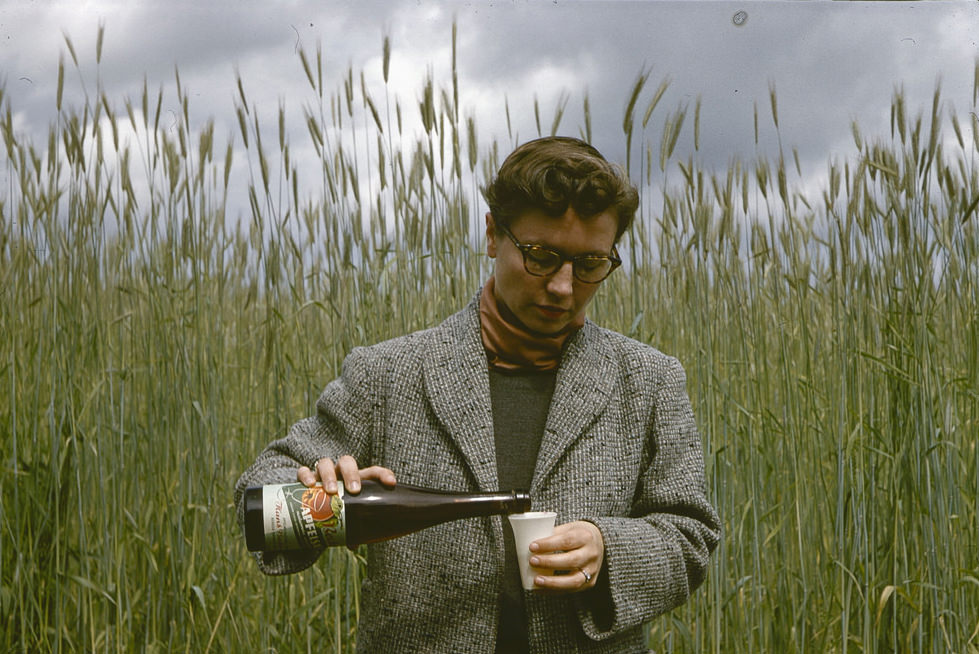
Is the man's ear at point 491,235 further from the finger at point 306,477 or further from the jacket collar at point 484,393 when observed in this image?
the finger at point 306,477

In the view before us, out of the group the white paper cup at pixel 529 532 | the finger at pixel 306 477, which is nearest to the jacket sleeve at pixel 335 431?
the finger at pixel 306 477

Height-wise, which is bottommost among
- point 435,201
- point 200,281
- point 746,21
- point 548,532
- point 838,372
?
point 548,532

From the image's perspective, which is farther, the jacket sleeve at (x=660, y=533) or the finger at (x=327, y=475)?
the jacket sleeve at (x=660, y=533)

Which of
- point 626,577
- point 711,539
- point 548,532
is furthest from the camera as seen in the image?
point 711,539

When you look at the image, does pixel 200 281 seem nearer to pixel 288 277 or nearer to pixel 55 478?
pixel 288 277

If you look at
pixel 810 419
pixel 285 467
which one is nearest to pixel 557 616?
pixel 285 467

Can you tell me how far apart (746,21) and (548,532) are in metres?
1.33

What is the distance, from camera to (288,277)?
206cm

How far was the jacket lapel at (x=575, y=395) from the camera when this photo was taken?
1.14 metres

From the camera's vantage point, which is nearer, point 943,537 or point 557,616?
point 557,616

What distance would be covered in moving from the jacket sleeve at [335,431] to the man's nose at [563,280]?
289 millimetres

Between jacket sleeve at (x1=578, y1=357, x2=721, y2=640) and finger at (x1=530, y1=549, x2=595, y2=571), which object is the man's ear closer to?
jacket sleeve at (x1=578, y1=357, x2=721, y2=640)

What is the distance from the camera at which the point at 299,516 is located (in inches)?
38.4

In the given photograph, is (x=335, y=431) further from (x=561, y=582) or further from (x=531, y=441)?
(x=561, y=582)
